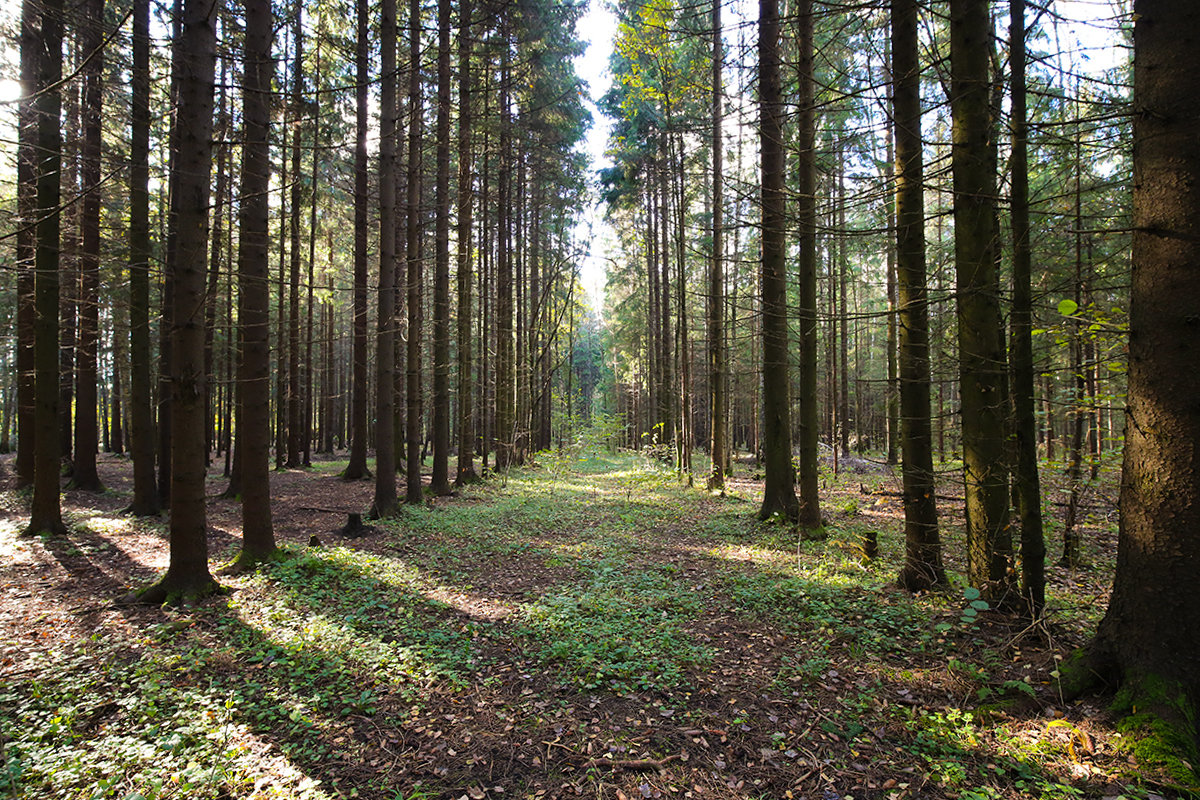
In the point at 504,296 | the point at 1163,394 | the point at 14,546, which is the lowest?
the point at 14,546

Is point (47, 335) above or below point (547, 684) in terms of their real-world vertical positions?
above

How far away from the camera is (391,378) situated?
9.93m

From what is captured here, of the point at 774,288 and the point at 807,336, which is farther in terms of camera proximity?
the point at 774,288

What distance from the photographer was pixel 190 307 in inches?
213

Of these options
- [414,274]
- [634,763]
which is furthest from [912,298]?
[414,274]

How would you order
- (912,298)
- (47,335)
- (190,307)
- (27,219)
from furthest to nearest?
(47,335) < (27,219) < (190,307) < (912,298)

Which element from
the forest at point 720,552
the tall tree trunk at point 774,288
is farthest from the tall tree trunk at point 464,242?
the tall tree trunk at point 774,288

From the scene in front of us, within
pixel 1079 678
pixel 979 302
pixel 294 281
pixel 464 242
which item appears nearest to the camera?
pixel 1079 678

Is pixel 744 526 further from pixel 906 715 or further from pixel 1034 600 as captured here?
pixel 906 715

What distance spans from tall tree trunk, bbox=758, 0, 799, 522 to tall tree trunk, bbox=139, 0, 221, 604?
7278 millimetres

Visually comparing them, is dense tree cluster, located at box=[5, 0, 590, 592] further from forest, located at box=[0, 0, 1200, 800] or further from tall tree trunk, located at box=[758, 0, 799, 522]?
tall tree trunk, located at box=[758, 0, 799, 522]

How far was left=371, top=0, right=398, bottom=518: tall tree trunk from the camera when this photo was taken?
9.22 metres

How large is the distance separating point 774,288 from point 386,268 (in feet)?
23.4

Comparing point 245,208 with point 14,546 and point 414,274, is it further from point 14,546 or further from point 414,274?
point 14,546
